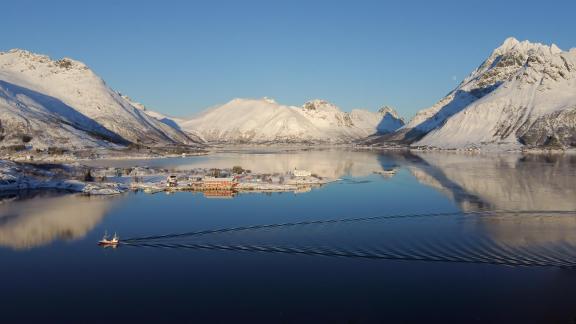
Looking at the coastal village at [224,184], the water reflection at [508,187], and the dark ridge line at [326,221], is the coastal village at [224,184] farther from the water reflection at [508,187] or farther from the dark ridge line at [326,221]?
the dark ridge line at [326,221]

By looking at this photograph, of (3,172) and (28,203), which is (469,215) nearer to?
(28,203)

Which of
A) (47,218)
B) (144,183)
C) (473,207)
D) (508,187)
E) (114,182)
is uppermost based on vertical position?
(114,182)

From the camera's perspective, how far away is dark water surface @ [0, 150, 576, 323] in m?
26.7

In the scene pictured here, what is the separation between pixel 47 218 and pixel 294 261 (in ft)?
92.6

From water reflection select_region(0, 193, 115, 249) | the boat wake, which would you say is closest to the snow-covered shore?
water reflection select_region(0, 193, 115, 249)

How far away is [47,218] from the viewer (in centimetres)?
5138

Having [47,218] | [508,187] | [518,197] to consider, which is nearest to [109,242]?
Answer: [47,218]

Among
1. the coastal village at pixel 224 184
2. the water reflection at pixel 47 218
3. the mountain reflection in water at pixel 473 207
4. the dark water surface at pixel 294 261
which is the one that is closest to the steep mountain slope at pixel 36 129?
the coastal village at pixel 224 184

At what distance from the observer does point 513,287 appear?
95.4 feet

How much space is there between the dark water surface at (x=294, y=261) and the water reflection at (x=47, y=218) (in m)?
0.18

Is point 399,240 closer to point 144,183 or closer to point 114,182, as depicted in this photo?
point 144,183

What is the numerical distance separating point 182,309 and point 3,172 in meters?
62.2

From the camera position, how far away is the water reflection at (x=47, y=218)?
4291 centimetres

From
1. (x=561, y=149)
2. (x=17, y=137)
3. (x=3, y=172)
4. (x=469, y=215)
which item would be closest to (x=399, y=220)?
(x=469, y=215)
